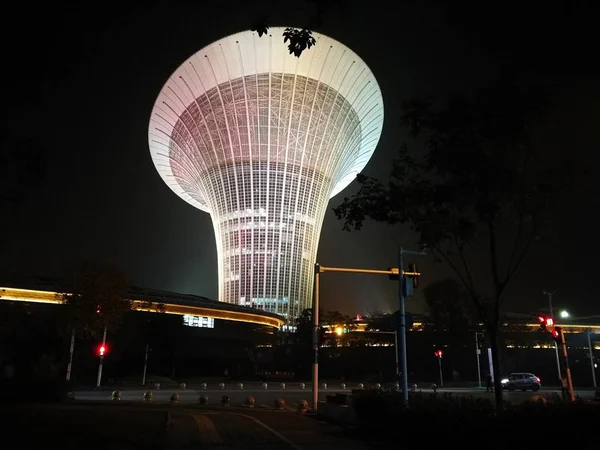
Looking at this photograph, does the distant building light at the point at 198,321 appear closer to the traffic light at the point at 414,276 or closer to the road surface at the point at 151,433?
the road surface at the point at 151,433

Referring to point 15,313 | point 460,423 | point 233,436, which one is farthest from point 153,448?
point 15,313

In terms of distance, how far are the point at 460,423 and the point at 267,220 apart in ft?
249

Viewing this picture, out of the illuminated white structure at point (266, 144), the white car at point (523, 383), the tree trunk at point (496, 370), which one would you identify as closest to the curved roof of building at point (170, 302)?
the illuminated white structure at point (266, 144)

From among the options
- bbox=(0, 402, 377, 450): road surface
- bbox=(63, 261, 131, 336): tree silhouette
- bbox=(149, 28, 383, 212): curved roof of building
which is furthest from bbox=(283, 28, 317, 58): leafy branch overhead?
bbox=(149, 28, 383, 212): curved roof of building

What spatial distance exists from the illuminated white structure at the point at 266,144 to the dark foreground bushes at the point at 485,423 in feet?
192

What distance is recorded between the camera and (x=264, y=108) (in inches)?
2985

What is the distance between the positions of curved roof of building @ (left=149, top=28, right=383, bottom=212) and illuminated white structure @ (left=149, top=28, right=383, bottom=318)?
15 cm

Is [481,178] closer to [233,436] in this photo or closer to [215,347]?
[233,436]

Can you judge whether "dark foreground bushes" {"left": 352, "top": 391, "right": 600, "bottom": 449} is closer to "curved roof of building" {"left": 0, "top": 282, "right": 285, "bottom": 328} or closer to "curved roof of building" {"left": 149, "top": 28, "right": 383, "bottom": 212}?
"curved roof of building" {"left": 0, "top": 282, "right": 285, "bottom": 328}

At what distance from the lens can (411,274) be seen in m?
18.7

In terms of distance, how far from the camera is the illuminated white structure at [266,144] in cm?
6919

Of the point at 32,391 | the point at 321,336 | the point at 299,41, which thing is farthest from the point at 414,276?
the point at 32,391

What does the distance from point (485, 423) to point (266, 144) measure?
74401 millimetres

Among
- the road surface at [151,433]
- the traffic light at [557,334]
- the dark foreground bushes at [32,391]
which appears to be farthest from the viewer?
the traffic light at [557,334]
